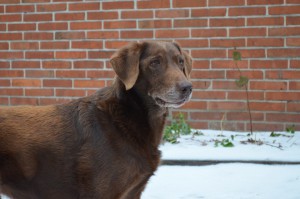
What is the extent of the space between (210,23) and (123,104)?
2495mm

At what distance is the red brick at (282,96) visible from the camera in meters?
4.99

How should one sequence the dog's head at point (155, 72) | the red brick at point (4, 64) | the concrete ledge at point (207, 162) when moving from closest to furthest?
1. the dog's head at point (155, 72)
2. the concrete ledge at point (207, 162)
3. the red brick at point (4, 64)

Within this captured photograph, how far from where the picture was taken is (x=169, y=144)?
4699mm

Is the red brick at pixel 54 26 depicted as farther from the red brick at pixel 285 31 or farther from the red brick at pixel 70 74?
the red brick at pixel 285 31

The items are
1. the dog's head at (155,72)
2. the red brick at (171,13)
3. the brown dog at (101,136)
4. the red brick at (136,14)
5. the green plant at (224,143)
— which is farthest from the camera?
the red brick at (136,14)

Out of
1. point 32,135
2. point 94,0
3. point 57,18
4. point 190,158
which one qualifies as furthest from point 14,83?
point 32,135

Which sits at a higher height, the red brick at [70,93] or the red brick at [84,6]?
the red brick at [84,6]

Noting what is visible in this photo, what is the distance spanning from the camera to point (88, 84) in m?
5.59

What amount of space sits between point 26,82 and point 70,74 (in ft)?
2.03

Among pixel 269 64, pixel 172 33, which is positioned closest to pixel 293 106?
pixel 269 64

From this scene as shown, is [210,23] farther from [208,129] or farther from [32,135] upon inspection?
[32,135]

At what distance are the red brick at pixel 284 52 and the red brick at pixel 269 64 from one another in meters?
0.07

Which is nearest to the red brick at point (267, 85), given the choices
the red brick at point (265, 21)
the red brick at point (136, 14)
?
the red brick at point (265, 21)

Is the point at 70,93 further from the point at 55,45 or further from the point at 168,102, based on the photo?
the point at 168,102
